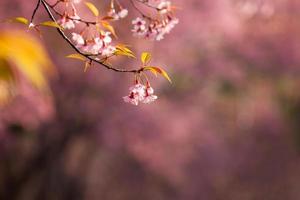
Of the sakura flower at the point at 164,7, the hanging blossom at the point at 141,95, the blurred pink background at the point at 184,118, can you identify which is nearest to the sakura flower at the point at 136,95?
the hanging blossom at the point at 141,95

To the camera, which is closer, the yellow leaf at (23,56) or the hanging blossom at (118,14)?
the yellow leaf at (23,56)

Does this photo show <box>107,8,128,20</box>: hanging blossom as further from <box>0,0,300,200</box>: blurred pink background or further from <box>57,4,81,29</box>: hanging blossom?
<box>0,0,300,200</box>: blurred pink background

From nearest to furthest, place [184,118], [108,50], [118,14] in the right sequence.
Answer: [108,50]
[118,14]
[184,118]

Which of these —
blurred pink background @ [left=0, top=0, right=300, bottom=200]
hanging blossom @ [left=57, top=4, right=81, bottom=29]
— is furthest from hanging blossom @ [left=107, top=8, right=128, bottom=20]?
blurred pink background @ [left=0, top=0, right=300, bottom=200]

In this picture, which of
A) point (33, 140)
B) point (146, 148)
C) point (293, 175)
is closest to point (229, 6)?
point (146, 148)

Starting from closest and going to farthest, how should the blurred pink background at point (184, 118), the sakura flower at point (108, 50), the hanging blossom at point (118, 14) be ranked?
the sakura flower at point (108, 50)
the hanging blossom at point (118, 14)
the blurred pink background at point (184, 118)

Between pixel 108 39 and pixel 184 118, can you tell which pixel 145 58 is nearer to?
pixel 108 39

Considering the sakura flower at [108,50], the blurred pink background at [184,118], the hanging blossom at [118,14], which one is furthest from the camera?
the blurred pink background at [184,118]

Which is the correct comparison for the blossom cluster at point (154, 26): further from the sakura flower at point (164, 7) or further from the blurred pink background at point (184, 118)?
the blurred pink background at point (184, 118)

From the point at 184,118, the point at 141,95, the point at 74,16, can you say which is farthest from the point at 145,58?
the point at 184,118
